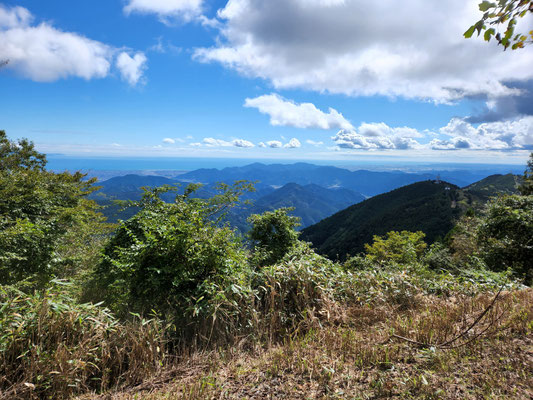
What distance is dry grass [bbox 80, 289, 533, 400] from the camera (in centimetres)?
225

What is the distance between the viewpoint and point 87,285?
9828 millimetres

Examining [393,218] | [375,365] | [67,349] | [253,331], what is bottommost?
[393,218]

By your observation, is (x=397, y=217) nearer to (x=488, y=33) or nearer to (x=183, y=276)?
(x=183, y=276)

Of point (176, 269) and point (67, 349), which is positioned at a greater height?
point (176, 269)

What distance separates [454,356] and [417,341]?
0.39 m

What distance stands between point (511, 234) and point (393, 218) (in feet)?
282

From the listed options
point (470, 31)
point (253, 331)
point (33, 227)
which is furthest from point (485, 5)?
point (33, 227)

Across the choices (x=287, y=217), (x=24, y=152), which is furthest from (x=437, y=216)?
(x=24, y=152)

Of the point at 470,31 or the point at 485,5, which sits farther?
the point at 470,31

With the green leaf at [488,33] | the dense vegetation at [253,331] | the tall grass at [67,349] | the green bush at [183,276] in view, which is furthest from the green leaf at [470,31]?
the tall grass at [67,349]

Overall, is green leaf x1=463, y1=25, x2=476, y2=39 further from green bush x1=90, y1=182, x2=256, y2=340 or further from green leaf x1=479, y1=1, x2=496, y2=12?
green bush x1=90, y1=182, x2=256, y2=340

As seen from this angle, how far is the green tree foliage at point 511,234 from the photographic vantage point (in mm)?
8436

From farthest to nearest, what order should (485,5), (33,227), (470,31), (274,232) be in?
(274,232) < (33,227) < (470,31) < (485,5)

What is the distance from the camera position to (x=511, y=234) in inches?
351
